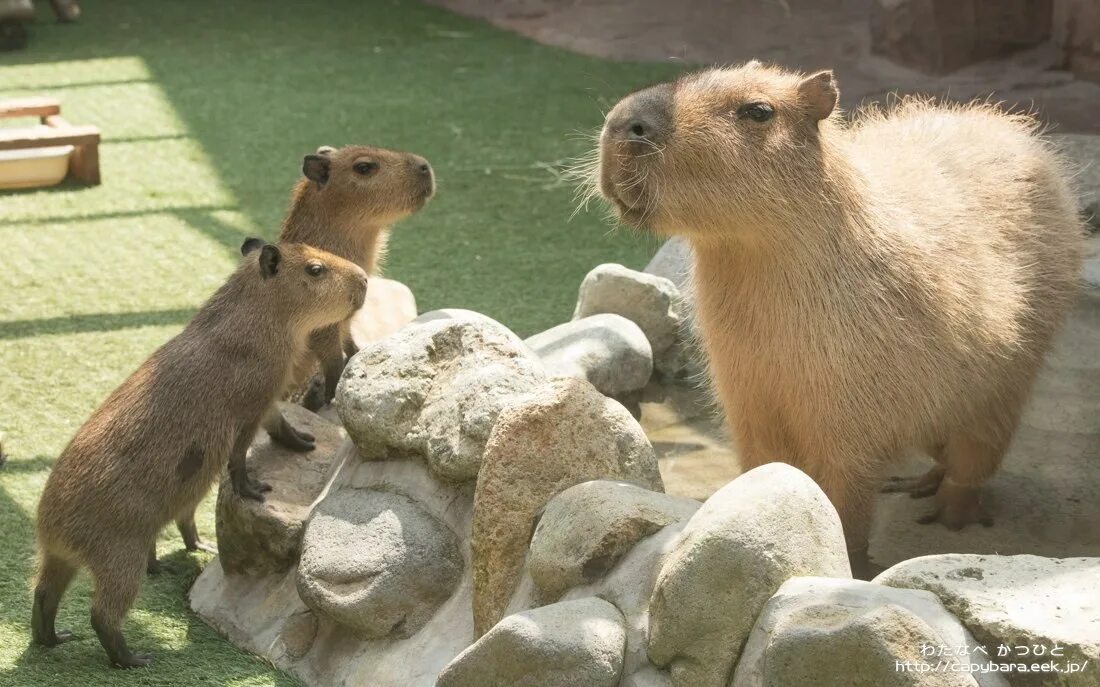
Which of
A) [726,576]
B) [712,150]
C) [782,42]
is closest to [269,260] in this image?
[712,150]

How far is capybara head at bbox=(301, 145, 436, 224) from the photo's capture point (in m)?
4.55

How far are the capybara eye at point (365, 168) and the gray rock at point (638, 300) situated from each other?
2.68ft

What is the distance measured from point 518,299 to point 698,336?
6.78 ft

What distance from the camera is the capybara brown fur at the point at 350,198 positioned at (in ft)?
14.9

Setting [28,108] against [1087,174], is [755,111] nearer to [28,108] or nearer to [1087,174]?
[1087,174]

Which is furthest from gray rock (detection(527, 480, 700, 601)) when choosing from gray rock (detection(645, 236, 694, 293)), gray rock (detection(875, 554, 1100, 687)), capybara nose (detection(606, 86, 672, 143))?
gray rock (detection(645, 236, 694, 293))

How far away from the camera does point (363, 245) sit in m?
4.64

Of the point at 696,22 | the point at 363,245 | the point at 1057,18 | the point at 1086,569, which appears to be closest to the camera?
the point at 1086,569

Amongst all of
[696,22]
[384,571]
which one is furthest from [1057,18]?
[384,571]

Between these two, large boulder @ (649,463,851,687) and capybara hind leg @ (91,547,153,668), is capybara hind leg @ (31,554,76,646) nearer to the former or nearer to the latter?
capybara hind leg @ (91,547,153,668)

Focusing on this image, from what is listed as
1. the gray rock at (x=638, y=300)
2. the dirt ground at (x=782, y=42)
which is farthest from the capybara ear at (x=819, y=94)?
the dirt ground at (x=782, y=42)

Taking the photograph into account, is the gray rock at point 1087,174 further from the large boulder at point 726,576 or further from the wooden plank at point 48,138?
the wooden plank at point 48,138

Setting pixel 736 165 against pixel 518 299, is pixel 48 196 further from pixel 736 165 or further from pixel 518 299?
pixel 736 165

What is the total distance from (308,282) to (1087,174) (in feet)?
9.64
